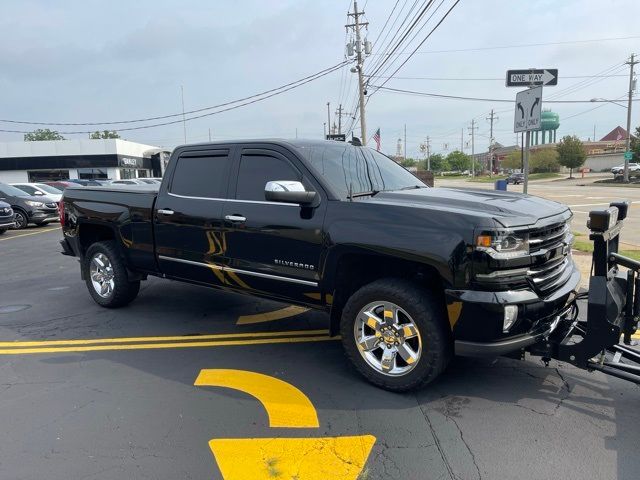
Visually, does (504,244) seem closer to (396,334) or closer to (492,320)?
(492,320)

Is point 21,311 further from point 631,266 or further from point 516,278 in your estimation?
point 631,266

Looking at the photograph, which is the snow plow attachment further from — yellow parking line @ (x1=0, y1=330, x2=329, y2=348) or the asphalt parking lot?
yellow parking line @ (x1=0, y1=330, x2=329, y2=348)

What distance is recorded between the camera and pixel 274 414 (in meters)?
3.56

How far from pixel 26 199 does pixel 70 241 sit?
12.7 meters

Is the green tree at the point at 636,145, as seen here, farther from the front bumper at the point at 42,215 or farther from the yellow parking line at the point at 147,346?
the yellow parking line at the point at 147,346

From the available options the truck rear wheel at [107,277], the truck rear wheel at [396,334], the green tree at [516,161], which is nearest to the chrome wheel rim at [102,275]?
the truck rear wheel at [107,277]

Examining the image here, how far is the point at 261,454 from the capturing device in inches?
121

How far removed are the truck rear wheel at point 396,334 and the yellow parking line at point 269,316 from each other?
197cm

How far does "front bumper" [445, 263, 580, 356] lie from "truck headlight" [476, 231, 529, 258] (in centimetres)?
26

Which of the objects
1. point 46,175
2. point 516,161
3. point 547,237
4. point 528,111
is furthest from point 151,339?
point 516,161

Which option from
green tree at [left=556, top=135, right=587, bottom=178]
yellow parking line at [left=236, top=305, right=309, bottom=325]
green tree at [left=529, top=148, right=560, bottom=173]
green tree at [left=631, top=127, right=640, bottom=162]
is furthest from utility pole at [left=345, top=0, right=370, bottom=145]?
green tree at [left=529, top=148, right=560, bottom=173]

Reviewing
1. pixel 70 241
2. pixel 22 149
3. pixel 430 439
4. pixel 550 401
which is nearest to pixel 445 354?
pixel 430 439

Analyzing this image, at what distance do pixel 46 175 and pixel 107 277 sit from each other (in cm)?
4815

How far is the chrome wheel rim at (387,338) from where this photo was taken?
3.68m
